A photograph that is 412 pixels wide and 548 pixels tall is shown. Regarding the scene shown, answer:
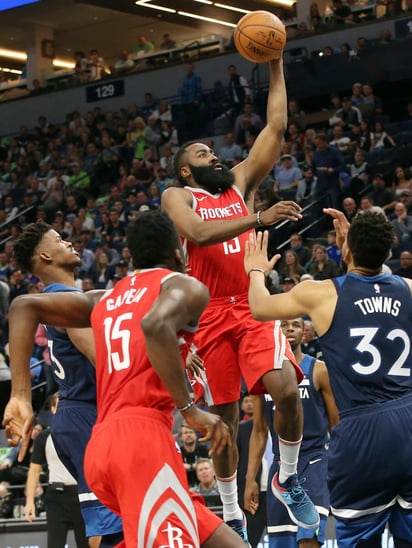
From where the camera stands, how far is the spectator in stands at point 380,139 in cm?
1834

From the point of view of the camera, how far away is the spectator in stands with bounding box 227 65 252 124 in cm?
2306

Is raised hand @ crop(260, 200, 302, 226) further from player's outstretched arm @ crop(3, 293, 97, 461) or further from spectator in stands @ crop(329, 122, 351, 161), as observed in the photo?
spectator in stands @ crop(329, 122, 351, 161)

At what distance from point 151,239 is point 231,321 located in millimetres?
2345

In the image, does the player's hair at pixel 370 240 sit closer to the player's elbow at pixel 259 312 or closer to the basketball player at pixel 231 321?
the player's elbow at pixel 259 312

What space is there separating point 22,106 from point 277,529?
2302 centimetres

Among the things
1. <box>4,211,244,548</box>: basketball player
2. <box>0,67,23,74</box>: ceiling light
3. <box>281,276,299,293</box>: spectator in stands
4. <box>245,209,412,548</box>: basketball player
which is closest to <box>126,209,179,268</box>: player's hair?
<box>4,211,244,548</box>: basketball player

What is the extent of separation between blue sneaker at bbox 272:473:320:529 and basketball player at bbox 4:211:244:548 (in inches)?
85.9

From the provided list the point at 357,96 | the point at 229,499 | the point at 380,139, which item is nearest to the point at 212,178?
the point at 229,499

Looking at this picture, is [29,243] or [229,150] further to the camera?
[229,150]

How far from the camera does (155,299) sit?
4.76 meters

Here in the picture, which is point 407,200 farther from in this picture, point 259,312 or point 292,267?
point 259,312

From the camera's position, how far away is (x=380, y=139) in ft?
60.5

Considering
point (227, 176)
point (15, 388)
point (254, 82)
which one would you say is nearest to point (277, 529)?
point (227, 176)

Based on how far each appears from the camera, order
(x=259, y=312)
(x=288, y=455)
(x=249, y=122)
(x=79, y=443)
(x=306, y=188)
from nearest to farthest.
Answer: (x=259, y=312) < (x=79, y=443) < (x=288, y=455) < (x=306, y=188) < (x=249, y=122)
